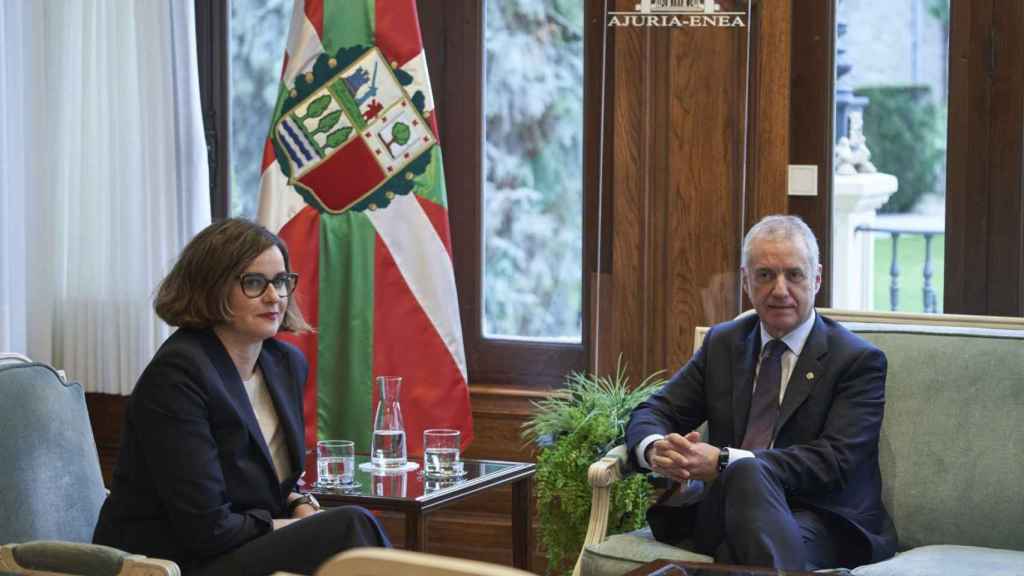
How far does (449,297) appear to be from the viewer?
164 inches

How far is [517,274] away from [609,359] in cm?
52

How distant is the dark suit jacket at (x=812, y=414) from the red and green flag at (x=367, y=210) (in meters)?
0.95

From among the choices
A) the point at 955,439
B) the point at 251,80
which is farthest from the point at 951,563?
the point at 251,80

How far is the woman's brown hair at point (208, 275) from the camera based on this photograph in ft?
9.38

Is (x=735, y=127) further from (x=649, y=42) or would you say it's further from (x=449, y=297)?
(x=449, y=297)

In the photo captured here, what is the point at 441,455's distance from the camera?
131 inches

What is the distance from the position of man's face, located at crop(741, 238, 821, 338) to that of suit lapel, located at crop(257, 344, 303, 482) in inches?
43.0

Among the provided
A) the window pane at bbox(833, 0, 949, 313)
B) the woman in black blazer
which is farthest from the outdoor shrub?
the woman in black blazer

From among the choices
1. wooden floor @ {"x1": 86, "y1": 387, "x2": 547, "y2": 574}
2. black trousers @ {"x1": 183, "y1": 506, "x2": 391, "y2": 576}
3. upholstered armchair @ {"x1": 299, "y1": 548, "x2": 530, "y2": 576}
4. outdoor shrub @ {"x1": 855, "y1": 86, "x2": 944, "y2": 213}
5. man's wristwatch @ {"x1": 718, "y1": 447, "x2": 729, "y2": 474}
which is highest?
outdoor shrub @ {"x1": 855, "y1": 86, "x2": 944, "y2": 213}

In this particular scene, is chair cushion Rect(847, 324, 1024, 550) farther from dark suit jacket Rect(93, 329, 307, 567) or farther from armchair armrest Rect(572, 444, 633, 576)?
dark suit jacket Rect(93, 329, 307, 567)

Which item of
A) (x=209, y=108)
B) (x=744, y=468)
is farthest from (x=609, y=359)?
(x=209, y=108)

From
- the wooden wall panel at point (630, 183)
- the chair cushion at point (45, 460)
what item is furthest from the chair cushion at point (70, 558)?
the wooden wall panel at point (630, 183)

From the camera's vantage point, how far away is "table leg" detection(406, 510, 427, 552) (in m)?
3.07

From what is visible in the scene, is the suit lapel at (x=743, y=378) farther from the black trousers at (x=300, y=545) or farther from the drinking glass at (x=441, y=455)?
the black trousers at (x=300, y=545)
